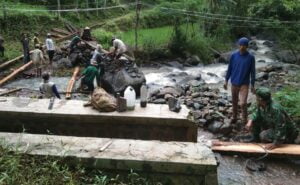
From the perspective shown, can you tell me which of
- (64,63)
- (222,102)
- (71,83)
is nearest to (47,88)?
(71,83)

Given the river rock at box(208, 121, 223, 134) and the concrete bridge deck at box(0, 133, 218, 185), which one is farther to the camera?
the river rock at box(208, 121, 223, 134)

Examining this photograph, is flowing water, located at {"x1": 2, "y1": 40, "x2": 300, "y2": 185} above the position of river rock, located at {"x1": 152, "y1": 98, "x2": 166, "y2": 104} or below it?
above

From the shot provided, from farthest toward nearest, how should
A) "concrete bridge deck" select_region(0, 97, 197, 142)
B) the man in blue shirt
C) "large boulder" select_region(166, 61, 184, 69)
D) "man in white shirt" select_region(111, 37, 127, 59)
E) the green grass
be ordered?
the green grass → "large boulder" select_region(166, 61, 184, 69) → "man in white shirt" select_region(111, 37, 127, 59) → the man in blue shirt → "concrete bridge deck" select_region(0, 97, 197, 142)

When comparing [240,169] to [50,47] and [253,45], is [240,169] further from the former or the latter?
[253,45]

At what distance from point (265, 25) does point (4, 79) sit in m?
17.0

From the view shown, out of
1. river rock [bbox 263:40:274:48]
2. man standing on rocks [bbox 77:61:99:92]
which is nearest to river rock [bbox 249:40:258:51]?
river rock [bbox 263:40:274:48]

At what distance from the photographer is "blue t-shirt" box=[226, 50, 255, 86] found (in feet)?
25.3

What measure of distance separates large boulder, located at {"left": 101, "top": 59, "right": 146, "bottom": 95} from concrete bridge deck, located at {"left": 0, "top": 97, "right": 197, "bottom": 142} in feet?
16.6

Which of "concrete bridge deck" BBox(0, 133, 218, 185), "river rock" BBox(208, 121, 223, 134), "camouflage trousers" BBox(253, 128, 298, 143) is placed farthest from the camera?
"river rock" BBox(208, 121, 223, 134)

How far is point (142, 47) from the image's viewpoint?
61.0 feet

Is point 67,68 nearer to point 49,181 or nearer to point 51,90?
point 51,90

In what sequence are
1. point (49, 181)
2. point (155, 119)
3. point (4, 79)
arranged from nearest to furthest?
point (49, 181)
point (155, 119)
point (4, 79)

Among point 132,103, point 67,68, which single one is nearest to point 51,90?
point 132,103

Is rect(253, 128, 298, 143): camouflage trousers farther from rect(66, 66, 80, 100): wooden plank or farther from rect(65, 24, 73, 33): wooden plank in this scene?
rect(65, 24, 73, 33): wooden plank
